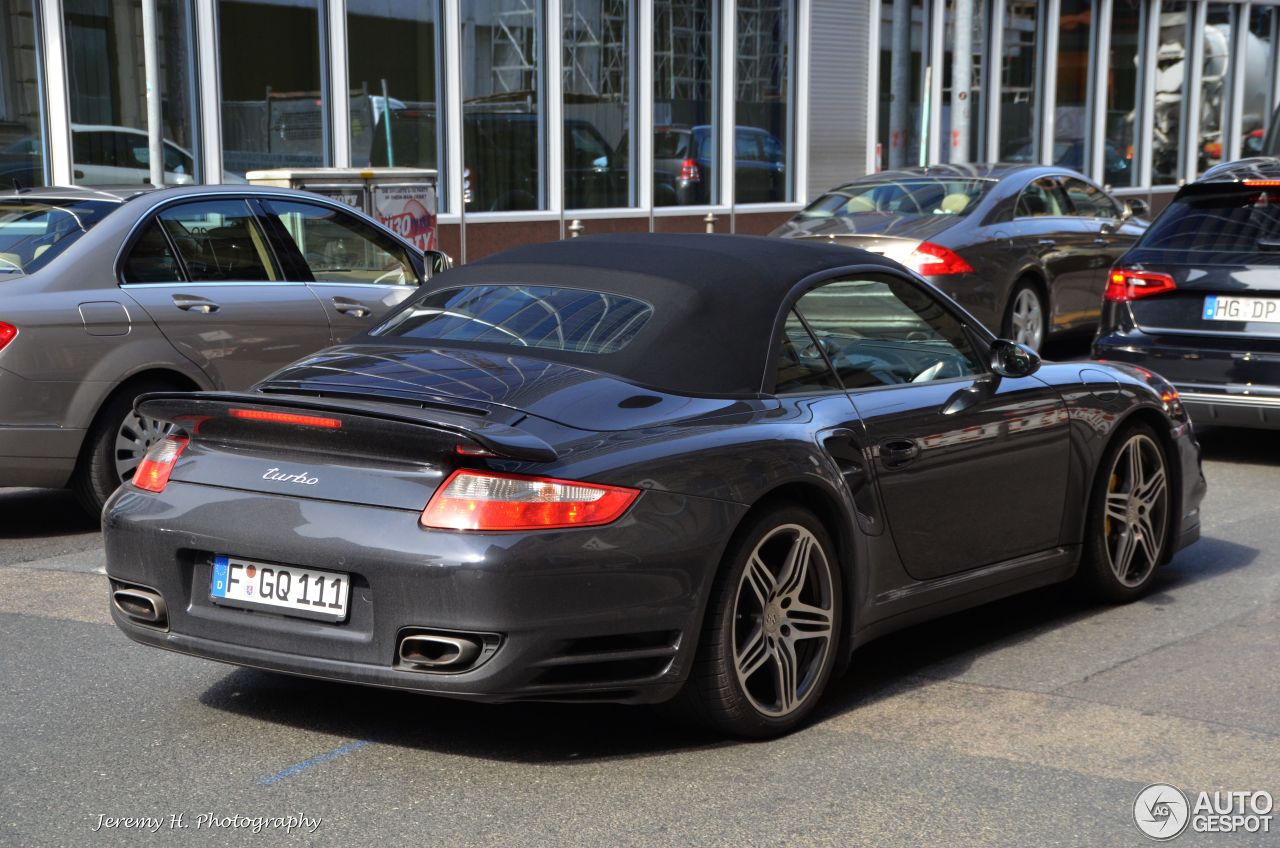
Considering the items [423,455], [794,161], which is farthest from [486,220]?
[423,455]

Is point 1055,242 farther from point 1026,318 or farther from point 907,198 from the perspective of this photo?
point 907,198

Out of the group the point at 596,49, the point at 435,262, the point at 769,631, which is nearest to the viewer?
the point at 769,631

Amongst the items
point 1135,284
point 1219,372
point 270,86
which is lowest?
point 1219,372

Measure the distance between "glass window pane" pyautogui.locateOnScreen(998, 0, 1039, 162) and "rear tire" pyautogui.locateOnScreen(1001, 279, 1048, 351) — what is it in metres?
15.4

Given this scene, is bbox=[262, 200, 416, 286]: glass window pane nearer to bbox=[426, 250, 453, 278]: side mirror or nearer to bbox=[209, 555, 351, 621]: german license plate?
bbox=[426, 250, 453, 278]: side mirror

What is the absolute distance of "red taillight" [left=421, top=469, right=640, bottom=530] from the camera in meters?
4.18

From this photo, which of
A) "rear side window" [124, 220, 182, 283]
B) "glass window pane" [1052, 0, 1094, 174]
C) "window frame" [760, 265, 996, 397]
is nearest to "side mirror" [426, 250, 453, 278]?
"rear side window" [124, 220, 182, 283]

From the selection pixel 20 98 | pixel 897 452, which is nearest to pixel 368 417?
pixel 897 452

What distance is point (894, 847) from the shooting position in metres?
3.93

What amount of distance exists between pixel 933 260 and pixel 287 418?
348 inches

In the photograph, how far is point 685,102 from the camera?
2311 centimetres

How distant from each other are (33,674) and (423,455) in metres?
1.91

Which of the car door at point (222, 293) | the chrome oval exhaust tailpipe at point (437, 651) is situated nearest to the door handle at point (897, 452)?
the chrome oval exhaust tailpipe at point (437, 651)

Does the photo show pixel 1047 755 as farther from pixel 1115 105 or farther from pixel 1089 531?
pixel 1115 105
